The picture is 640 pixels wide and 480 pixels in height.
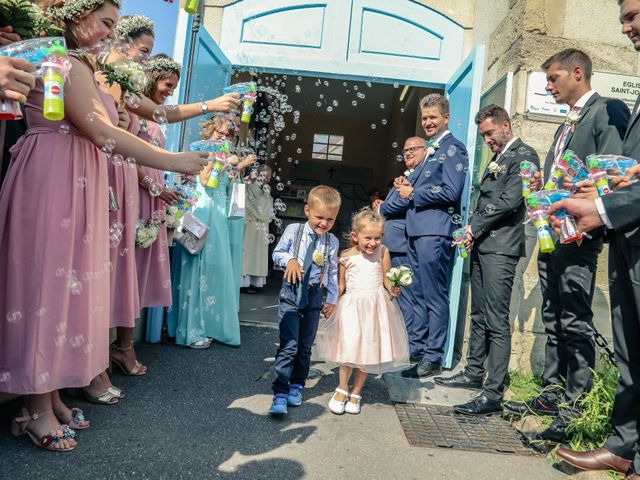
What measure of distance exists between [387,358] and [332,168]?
14385 mm

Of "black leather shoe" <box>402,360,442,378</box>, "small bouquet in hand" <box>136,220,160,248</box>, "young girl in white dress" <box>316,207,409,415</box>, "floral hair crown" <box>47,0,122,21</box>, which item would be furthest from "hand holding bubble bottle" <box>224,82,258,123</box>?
"black leather shoe" <box>402,360,442,378</box>

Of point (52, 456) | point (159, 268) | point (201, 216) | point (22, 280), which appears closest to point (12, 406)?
point (52, 456)

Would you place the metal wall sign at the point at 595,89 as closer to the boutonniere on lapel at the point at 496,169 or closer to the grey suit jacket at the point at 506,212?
the grey suit jacket at the point at 506,212

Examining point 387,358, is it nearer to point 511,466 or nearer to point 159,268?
point 511,466

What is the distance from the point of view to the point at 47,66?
5.90 ft

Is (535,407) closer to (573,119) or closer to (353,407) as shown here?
(353,407)

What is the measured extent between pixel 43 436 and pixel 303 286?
1662 millimetres

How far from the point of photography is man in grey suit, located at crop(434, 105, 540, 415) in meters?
3.44

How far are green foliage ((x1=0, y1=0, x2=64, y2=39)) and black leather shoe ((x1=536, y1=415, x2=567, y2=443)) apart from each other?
3.44 meters

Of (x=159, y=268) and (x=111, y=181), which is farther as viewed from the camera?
(x=159, y=268)

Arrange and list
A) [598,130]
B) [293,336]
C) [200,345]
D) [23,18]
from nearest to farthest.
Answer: [23,18], [598,130], [293,336], [200,345]

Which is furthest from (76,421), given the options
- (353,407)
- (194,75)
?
(194,75)

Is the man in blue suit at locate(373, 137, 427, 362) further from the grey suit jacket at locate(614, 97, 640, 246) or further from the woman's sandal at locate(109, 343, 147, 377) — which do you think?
the woman's sandal at locate(109, 343, 147, 377)

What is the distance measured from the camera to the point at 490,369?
135 inches
